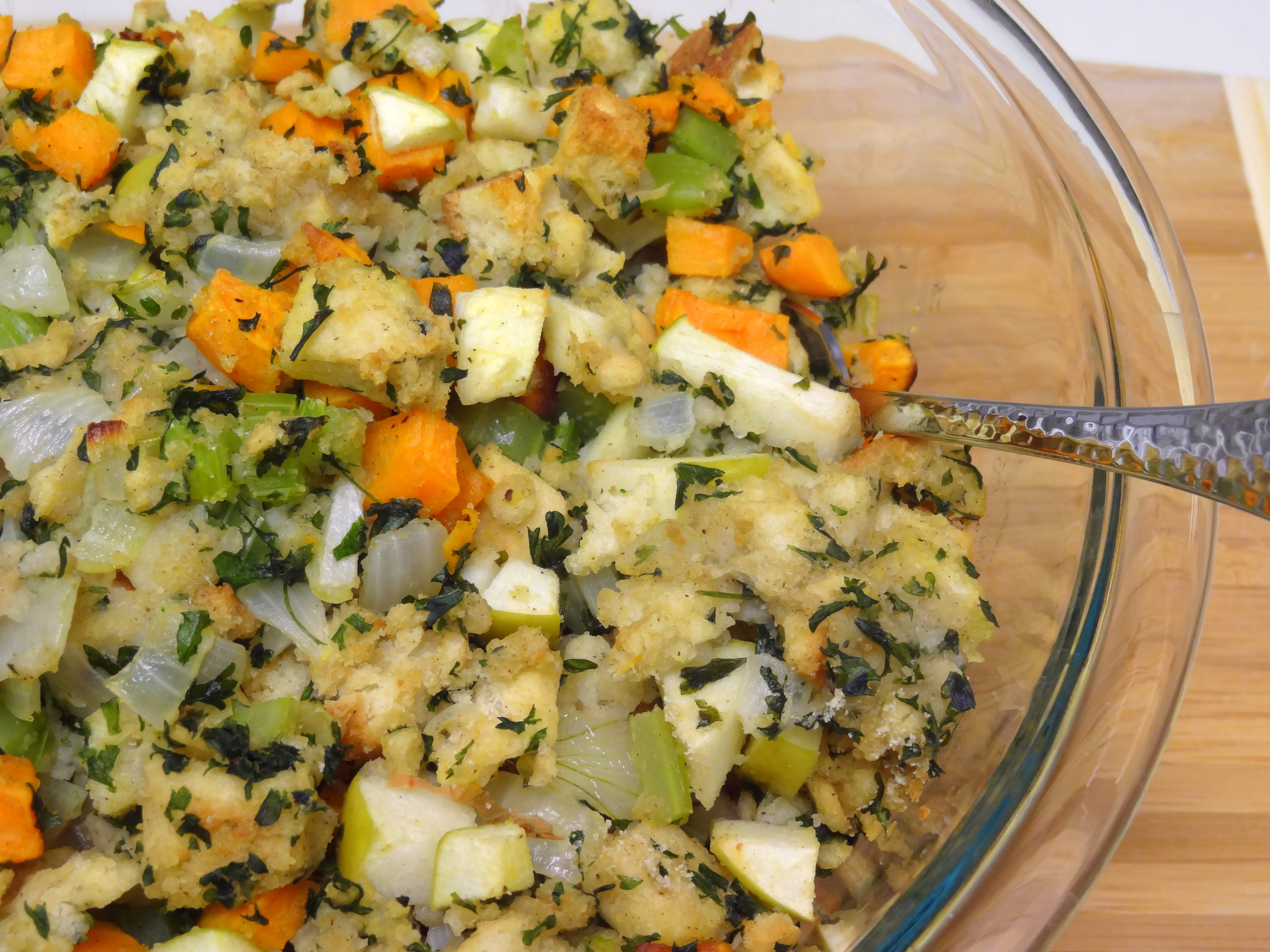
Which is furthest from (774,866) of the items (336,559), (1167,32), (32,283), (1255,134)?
(1167,32)

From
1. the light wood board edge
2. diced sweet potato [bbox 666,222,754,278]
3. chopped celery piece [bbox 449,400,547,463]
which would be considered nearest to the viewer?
chopped celery piece [bbox 449,400,547,463]

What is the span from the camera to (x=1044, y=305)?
231 centimetres

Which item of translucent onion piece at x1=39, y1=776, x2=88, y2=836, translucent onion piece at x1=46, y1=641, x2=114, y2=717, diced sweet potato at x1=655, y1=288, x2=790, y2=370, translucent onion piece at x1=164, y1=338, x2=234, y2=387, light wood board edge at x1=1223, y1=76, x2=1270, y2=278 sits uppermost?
light wood board edge at x1=1223, y1=76, x2=1270, y2=278

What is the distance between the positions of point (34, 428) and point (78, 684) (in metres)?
0.49

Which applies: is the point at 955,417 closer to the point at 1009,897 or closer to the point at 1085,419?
the point at 1085,419

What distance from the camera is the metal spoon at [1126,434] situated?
54.8 inches

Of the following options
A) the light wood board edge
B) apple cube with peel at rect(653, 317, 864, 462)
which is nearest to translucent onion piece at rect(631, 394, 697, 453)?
apple cube with peel at rect(653, 317, 864, 462)

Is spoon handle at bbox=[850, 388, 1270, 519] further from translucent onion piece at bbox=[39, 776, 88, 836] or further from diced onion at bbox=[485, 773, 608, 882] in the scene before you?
translucent onion piece at bbox=[39, 776, 88, 836]

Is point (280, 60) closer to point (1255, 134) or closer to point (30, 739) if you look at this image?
point (30, 739)

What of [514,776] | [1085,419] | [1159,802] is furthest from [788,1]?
[1159,802]

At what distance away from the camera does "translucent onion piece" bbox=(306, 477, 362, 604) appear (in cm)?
170

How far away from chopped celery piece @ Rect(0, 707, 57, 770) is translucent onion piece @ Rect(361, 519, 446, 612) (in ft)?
1.37

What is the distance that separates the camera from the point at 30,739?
1642 mm

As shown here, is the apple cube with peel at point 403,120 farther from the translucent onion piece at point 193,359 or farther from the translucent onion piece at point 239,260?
the translucent onion piece at point 193,359
